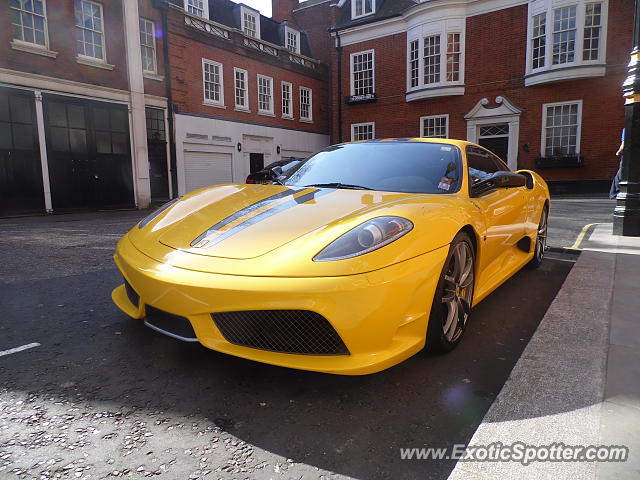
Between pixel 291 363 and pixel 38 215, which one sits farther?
pixel 38 215

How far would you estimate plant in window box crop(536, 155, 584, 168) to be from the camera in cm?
1678

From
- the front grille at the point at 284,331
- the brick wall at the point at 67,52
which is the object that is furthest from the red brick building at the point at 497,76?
the front grille at the point at 284,331

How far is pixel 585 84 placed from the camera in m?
16.6

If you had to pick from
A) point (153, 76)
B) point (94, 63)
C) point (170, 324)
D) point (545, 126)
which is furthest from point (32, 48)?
point (545, 126)

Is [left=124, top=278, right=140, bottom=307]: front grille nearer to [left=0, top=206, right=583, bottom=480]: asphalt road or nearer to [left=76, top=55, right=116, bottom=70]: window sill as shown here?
[left=0, top=206, right=583, bottom=480]: asphalt road

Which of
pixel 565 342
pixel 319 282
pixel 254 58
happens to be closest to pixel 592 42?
pixel 254 58

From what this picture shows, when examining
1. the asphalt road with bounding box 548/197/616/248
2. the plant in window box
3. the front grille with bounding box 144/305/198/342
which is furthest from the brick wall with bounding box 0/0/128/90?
the plant in window box

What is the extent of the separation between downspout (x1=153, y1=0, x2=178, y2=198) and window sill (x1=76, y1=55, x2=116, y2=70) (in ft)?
8.40

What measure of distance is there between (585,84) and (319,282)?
1901 cm

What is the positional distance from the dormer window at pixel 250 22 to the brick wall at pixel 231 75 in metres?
1.30

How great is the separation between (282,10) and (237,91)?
8.76m

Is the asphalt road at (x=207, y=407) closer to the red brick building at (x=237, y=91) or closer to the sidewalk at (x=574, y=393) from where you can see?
the sidewalk at (x=574, y=393)

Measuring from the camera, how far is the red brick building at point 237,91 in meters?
17.5

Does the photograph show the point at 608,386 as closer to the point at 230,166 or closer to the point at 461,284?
the point at 461,284
